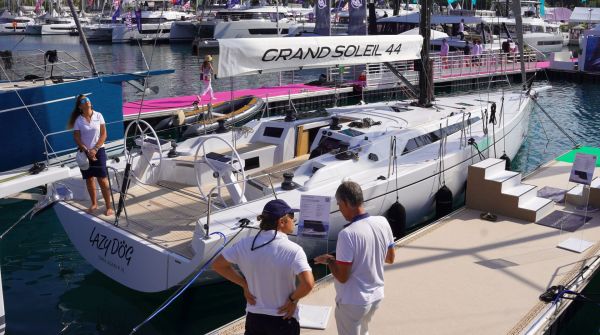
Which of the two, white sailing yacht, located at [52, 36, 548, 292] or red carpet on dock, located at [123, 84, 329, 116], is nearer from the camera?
white sailing yacht, located at [52, 36, 548, 292]

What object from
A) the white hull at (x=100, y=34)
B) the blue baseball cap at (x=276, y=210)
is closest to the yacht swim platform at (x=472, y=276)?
the blue baseball cap at (x=276, y=210)

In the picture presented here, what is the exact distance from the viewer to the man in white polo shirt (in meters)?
4.37

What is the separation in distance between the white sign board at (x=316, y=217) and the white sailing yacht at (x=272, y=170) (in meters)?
0.07

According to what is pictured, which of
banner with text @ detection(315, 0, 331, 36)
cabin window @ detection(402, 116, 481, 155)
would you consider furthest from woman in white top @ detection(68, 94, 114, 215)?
banner with text @ detection(315, 0, 331, 36)

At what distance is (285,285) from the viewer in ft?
13.4

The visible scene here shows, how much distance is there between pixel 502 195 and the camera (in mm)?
9578

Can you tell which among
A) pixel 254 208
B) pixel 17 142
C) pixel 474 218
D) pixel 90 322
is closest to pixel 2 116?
pixel 17 142

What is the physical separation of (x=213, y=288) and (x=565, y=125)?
1675 centimetres

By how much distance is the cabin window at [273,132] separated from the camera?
11.1 metres

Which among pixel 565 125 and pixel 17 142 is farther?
pixel 565 125

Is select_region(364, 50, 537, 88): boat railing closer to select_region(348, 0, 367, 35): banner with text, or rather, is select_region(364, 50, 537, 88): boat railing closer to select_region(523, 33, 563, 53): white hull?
select_region(348, 0, 367, 35): banner with text

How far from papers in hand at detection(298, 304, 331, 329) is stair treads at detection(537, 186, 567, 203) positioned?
5.51m

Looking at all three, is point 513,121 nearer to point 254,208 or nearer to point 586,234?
point 586,234

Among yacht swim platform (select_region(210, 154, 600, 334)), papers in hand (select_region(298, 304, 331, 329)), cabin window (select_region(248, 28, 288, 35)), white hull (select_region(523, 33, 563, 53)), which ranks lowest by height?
papers in hand (select_region(298, 304, 331, 329))
